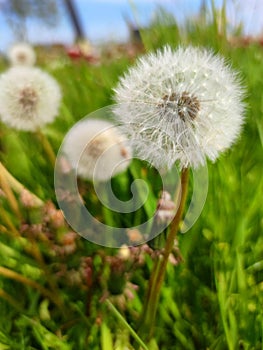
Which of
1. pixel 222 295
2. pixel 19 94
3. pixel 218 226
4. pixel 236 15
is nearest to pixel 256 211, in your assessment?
pixel 218 226

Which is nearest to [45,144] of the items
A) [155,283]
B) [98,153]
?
[98,153]

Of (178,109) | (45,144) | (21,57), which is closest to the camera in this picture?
(178,109)

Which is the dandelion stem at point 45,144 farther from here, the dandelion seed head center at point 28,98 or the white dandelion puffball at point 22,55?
the white dandelion puffball at point 22,55

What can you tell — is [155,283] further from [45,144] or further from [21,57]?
[21,57]

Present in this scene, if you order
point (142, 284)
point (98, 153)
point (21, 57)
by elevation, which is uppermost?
point (21, 57)

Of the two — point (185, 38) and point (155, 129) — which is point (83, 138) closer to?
point (155, 129)

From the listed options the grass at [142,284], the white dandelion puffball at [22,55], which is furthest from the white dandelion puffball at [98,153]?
the white dandelion puffball at [22,55]

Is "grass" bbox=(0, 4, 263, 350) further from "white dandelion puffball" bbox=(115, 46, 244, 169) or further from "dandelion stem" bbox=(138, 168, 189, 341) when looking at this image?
"white dandelion puffball" bbox=(115, 46, 244, 169)
